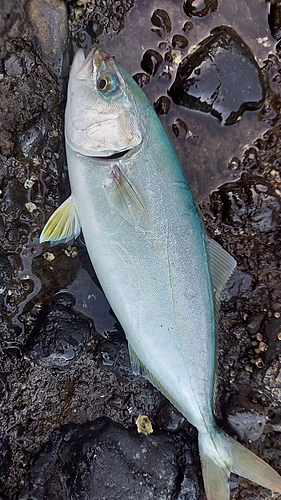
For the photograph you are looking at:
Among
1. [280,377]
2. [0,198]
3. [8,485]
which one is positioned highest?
[0,198]

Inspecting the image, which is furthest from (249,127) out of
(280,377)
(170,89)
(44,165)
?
(280,377)

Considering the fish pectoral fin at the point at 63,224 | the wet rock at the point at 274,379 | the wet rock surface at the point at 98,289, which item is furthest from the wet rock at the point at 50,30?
the wet rock at the point at 274,379

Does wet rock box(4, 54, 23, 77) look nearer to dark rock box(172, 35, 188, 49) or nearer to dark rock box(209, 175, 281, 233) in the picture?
dark rock box(172, 35, 188, 49)

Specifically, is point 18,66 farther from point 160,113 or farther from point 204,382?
point 204,382

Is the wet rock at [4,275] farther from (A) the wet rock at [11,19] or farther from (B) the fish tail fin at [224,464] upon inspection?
(B) the fish tail fin at [224,464]

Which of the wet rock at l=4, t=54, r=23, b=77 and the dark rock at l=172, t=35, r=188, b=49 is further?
the dark rock at l=172, t=35, r=188, b=49

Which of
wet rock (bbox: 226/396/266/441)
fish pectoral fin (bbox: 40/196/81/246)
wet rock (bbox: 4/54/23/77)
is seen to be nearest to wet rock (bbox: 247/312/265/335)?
wet rock (bbox: 226/396/266/441)

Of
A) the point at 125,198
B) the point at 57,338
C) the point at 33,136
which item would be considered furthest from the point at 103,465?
the point at 33,136
